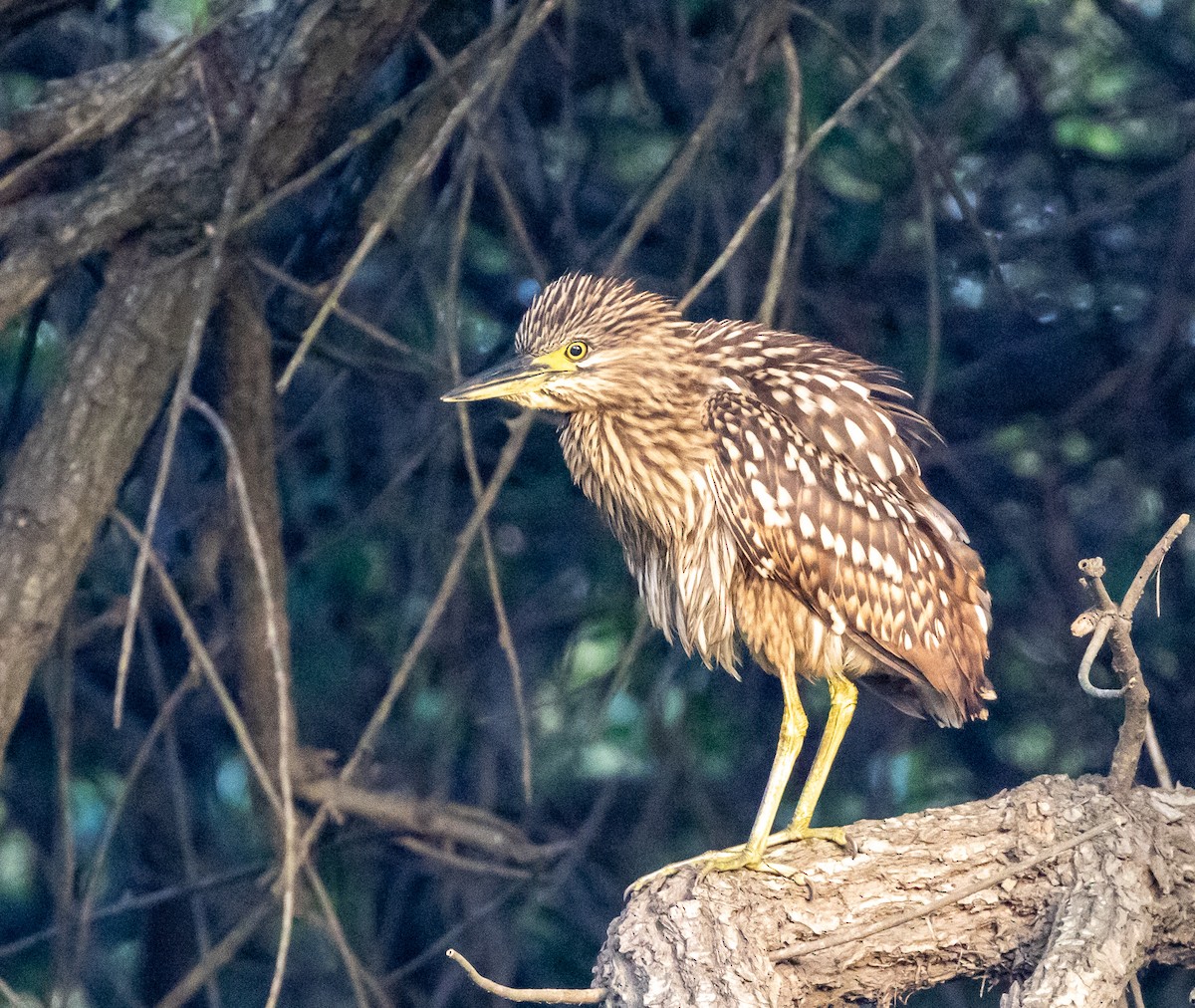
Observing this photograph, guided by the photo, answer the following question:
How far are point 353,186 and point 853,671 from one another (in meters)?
1.61

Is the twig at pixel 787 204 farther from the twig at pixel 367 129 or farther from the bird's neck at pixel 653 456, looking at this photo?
the twig at pixel 367 129

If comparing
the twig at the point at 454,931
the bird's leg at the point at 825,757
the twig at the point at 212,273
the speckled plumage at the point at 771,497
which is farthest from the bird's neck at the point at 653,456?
the twig at the point at 454,931

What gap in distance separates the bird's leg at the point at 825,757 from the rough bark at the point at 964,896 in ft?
0.24

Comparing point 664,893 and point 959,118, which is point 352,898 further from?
point 959,118

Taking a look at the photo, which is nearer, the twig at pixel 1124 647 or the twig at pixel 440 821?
the twig at pixel 1124 647

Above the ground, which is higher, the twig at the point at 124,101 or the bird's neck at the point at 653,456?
the twig at the point at 124,101

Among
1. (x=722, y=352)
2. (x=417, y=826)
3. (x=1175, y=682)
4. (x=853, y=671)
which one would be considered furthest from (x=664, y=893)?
(x=1175, y=682)

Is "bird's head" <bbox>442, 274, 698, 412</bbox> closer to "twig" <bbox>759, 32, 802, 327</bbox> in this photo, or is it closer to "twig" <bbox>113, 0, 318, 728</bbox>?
"twig" <bbox>759, 32, 802, 327</bbox>

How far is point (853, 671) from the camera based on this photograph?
9.43 feet

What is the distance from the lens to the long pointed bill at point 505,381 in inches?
102

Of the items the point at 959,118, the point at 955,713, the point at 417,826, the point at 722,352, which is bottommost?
the point at 417,826

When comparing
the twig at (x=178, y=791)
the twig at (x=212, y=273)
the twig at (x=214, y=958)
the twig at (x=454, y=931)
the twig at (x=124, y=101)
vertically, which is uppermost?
the twig at (x=124, y=101)

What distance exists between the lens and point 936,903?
7.84ft

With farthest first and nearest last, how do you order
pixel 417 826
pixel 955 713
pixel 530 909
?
pixel 530 909 → pixel 417 826 → pixel 955 713
